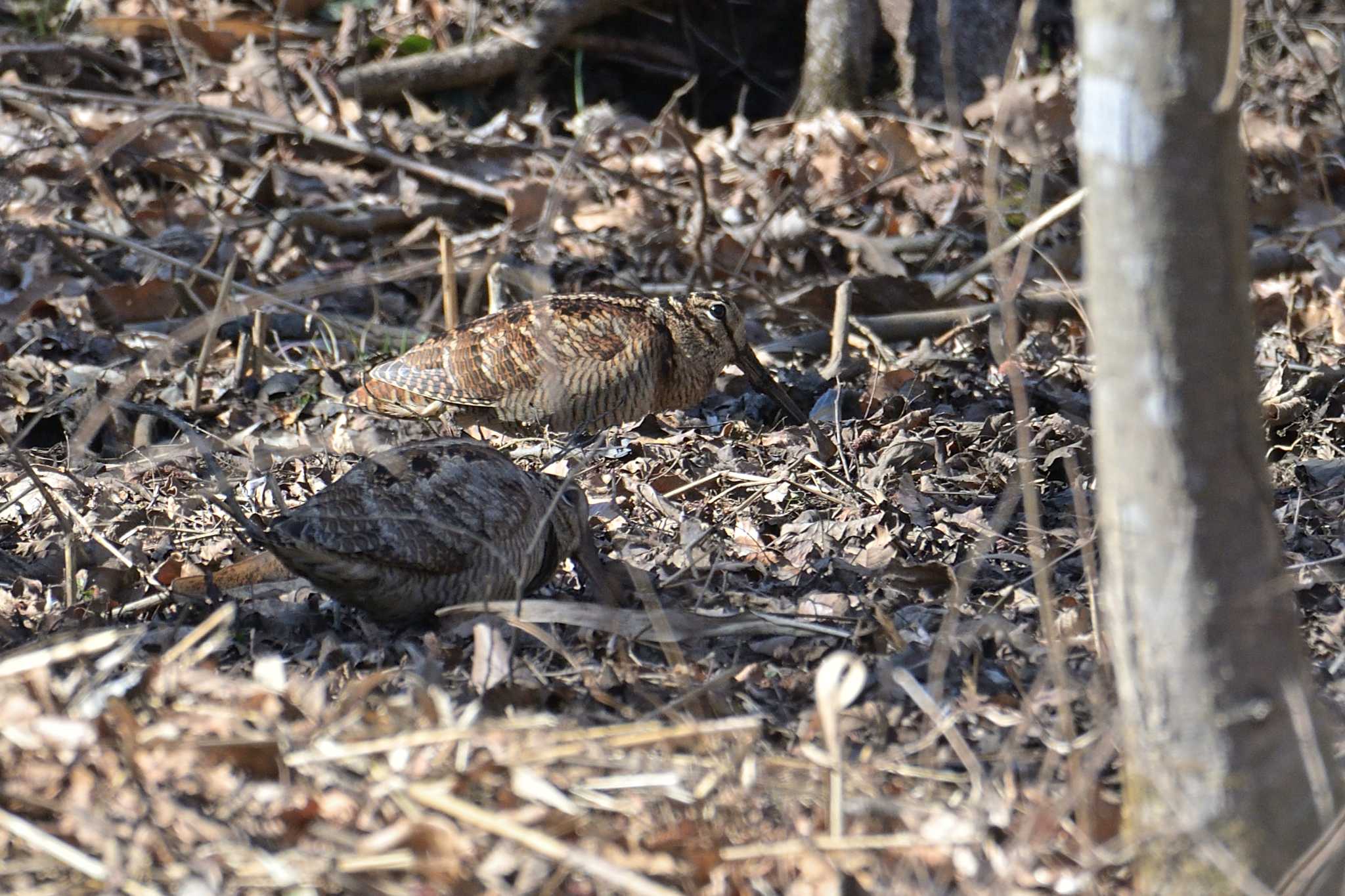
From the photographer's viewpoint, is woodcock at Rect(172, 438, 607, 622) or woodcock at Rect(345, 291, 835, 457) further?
woodcock at Rect(345, 291, 835, 457)

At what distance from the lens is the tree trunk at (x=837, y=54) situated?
769 cm

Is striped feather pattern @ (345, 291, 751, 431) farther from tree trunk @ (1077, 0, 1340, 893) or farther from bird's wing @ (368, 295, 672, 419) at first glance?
tree trunk @ (1077, 0, 1340, 893)

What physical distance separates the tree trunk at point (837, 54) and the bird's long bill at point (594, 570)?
16.1ft

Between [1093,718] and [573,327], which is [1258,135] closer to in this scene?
[573,327]

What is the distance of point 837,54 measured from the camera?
7.73 m

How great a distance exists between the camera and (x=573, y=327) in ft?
16.6

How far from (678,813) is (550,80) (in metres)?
6.73

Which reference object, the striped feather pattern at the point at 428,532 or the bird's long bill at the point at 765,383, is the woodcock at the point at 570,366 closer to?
the bird's long bill at the point at 765,383

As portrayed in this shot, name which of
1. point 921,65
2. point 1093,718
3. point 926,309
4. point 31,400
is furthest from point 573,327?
point 921,65

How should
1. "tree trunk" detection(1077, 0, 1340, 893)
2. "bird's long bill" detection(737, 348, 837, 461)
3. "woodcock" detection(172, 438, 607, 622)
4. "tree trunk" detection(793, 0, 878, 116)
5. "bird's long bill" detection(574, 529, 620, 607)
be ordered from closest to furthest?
"tree trunk" detection(1077, 0, 1340, 893) → "woodcock" detection(172, 438, 607, 622) → "bird's long bill" detection(574, 529, 620, 607) → "bird's long bill" detection(737, 348, 837, 461) → "tree trunk" detection(793, 0, 878, 116)

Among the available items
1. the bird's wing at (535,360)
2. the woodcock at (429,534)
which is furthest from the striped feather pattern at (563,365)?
the woodcock at (429,534)

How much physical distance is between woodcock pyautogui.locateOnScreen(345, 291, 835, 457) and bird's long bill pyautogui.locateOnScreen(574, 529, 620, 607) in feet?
4.52

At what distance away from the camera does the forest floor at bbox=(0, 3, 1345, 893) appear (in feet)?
7.52

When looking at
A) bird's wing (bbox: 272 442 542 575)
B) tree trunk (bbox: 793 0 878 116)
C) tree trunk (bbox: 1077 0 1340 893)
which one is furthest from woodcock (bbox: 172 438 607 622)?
tree trunk (bbox: 793 0 878 116)
